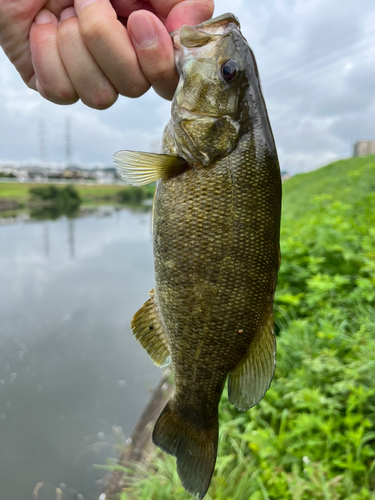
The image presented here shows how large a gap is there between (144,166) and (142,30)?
1.63ft

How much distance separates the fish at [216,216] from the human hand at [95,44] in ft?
0.44

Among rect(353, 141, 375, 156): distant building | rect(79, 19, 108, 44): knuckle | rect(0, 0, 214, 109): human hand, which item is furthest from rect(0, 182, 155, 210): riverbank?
rect(79, 19, 108, 44): knuckle

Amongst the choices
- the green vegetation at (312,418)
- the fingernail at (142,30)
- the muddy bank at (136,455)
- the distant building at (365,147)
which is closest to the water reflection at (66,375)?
the muddy bank at (136,455)

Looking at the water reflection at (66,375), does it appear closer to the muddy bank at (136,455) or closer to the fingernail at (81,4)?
the muddy bank at (136,455)

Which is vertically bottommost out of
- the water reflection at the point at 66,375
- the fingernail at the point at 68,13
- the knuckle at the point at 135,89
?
the water reflection at the point at 66,375

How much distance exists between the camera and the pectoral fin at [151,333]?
1.64 metres

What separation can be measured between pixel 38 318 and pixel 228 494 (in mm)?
7614

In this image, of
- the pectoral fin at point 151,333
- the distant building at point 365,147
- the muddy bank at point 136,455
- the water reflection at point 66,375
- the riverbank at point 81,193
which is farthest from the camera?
the riverbank at point 81,193

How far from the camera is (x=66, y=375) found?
684 cm

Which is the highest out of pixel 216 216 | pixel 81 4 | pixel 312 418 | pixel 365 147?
pixel 365 147

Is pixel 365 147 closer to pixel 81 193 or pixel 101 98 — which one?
pixel 101 98

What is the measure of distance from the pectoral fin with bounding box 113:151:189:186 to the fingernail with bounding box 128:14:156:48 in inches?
16.1

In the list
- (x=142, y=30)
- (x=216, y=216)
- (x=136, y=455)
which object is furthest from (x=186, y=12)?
(x=136, y=455)

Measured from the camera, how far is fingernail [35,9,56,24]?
1474 millimetres
